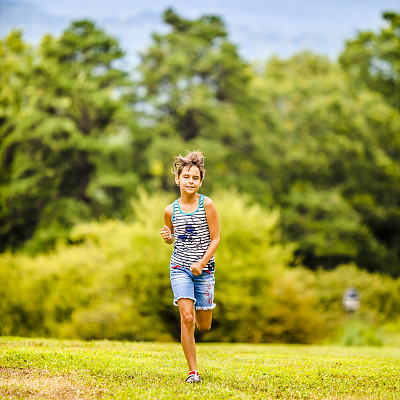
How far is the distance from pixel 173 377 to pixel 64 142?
26073 millimetres

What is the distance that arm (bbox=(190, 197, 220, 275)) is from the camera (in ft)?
18.9

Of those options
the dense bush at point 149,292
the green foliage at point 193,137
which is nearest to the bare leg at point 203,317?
the dense bush at point 149,292

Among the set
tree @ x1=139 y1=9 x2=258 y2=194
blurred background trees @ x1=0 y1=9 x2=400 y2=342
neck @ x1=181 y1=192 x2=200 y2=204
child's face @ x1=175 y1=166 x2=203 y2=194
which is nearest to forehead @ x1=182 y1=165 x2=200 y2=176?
child's face @ x1=175 y1=166 x2=203 y2=194

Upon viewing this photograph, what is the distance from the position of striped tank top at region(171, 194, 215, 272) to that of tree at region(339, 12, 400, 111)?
29894mm

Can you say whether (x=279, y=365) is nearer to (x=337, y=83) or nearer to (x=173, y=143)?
(x=173, y=143)

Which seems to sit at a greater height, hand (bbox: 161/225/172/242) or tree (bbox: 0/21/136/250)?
tree (bbox: 0/21/136/250)

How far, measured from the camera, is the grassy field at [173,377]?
17.5 ft

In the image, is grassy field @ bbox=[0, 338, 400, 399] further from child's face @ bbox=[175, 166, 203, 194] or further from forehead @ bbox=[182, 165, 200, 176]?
forehead @ bbox=[182, 165, 200, 176]

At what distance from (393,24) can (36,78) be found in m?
20.4

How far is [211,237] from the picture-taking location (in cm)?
600

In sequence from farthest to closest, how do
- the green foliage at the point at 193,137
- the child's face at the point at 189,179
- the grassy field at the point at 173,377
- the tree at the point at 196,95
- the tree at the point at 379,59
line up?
the tree at the point at 379,59 → the tree at the point at 196,95 → the green foliage at the point at 193,137 → the child's face at the point at 189,179 → the grassy field at the point at 173,377

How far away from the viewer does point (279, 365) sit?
7148 millimetres

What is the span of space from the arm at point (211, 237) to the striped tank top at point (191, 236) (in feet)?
0.14

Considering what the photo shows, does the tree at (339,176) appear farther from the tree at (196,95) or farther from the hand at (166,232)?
the hand at (166,232)
